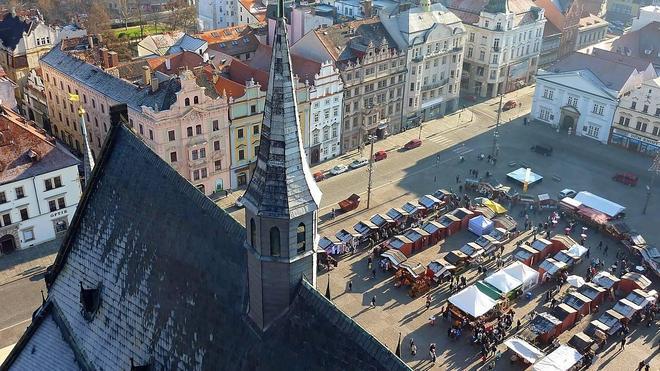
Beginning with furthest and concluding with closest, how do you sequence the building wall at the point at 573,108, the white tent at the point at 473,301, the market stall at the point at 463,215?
the building wall at the point at 573,108
the market stall at the point at 463,215
the white tent at the point at 473,301

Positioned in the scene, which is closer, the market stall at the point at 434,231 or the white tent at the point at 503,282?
the white tent at the point at 503,282

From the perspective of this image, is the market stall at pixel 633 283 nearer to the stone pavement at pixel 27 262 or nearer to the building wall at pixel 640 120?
the building wall at pixel 640 120

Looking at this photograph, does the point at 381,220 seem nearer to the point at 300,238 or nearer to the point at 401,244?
the point at 401,244

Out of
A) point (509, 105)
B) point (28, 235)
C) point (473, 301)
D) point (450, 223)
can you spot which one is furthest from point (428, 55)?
point (28, 235)

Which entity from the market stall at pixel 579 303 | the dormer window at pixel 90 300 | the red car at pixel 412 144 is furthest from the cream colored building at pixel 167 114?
the market stall at pixel 579 303

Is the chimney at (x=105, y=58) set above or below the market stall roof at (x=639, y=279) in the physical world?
above

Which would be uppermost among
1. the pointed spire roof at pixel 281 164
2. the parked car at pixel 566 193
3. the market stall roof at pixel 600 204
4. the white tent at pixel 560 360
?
the pointed spire roof at pixel 281 164
